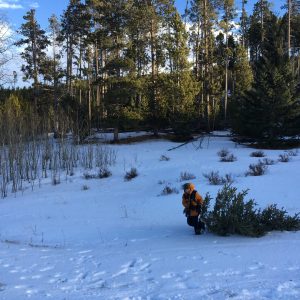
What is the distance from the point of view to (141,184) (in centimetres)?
1600

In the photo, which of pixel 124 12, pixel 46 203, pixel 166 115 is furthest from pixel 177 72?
pixel 46 203

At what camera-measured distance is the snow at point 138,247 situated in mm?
5418

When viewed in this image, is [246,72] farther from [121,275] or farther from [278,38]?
[121,275]

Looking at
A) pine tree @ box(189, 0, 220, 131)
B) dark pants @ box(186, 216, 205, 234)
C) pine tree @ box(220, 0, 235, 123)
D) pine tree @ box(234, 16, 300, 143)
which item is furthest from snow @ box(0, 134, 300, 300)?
pine tree @ box(220, 0, 235, 123)

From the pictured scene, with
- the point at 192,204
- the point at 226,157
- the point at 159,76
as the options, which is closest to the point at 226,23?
the point at 159,76

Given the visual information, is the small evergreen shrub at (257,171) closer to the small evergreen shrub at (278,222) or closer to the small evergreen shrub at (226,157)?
the small evergreen shrub at (226,157)

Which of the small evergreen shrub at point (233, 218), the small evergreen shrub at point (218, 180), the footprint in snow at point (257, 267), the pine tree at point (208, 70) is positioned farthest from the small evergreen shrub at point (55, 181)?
the pine tree at point (208, 70)

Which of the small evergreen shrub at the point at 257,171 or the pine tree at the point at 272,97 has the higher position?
the pine tree at the point at 272,97

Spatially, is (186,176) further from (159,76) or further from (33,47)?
(33,47)

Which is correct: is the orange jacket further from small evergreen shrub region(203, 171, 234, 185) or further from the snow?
small evergreen shrub region(203, 171, 234, 185)

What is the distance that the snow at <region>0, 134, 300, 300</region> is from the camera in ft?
17.8

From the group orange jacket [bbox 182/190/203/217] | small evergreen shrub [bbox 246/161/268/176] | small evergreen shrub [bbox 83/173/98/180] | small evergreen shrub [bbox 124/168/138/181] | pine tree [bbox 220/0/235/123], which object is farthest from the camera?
pine tree [bbox 220/0/235/123]

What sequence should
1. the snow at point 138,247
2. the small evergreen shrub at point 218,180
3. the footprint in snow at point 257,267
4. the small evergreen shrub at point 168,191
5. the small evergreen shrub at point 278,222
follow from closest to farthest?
the snow at point 138,247 → the footprint in snow at point 257,267 → the small evergreen shrub at point 278,222 → the small evergreen shrub at point 218,180 → the small evergreen shrub at point 168,191

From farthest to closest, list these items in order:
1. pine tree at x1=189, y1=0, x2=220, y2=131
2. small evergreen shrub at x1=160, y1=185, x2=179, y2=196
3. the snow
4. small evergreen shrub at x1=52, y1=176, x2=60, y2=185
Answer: pine tree at x1=189, y1=0, x2=220, y2=131 < small evergreen shrub at x1=52, y1=176, x2=60, y2=185 < small evergreen shrub at x1=160, y1=185, x2=179, y2=196 < the snow
